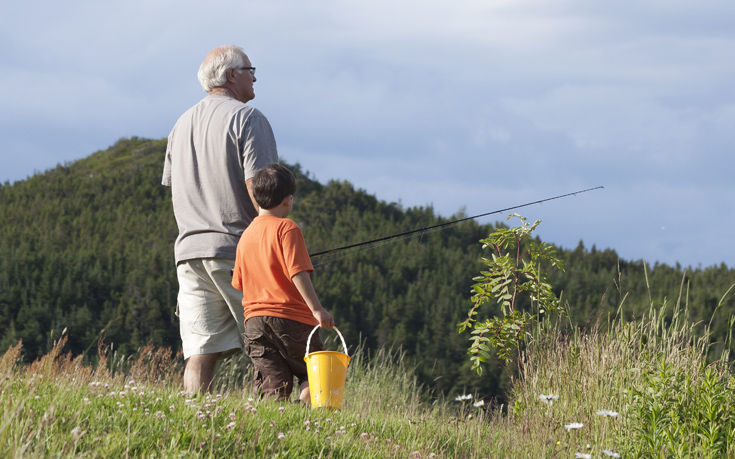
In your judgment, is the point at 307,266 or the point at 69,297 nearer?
the point at 307,266

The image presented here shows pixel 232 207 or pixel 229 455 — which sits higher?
pixel 232 207

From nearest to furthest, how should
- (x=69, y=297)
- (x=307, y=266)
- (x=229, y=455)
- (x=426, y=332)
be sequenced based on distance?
(x=229, y=455)
(x=307, y=266)
(x=69, y=297)
(x=426, y=332)

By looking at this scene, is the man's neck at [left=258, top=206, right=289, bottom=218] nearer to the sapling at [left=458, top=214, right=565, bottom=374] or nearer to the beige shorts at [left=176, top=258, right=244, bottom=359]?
the beige shorts at [left=176, top=258, right=244, bottom=359]

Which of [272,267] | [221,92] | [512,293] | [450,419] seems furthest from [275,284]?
[512,293]

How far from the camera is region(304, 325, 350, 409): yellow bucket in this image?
3994mm

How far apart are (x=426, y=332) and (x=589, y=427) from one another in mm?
49160

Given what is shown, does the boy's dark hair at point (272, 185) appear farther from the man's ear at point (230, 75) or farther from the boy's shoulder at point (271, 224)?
the man's ear at point (230, 75)

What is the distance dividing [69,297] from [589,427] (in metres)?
42.7

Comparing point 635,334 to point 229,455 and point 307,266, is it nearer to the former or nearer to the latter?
point 307,266

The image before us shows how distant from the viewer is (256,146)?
429cm

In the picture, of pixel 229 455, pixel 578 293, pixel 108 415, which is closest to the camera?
pixel 229 455

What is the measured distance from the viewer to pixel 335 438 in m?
3.58

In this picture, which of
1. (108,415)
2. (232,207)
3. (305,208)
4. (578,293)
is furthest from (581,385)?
(305,208)

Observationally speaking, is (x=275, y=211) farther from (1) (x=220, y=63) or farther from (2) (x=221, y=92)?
(1) (x=220, y=63)
